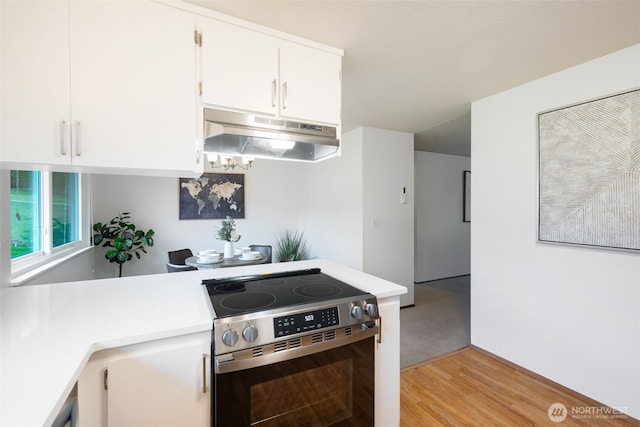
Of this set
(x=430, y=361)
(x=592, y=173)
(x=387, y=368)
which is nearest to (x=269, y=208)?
(x=430, y=361)

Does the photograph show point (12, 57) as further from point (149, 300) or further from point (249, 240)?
point (249, 240)

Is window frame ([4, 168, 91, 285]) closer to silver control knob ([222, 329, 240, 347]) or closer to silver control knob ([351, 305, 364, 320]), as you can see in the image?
silver control knob ([222, 329, 240, 347])

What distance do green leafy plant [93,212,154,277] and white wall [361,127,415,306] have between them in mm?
2913

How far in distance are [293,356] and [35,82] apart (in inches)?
58.4

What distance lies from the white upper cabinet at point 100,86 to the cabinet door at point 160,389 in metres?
0.81

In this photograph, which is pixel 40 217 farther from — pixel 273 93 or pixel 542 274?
pixel 542 274

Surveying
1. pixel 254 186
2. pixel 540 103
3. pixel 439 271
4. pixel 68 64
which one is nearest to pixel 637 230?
pixel 540 103

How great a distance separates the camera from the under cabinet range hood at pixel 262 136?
4.47ft

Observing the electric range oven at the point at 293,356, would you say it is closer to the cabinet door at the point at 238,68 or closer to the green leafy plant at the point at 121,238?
the cabinet door at the point at 238,68

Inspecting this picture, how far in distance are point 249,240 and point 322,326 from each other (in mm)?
3658

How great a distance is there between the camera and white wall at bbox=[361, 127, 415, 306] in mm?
3400

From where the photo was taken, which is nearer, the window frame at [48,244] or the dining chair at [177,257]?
the window frame at [48,244]

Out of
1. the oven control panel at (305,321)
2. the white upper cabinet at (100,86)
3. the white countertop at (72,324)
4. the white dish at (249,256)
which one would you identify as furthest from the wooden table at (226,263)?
the oven control panel at (305,321)

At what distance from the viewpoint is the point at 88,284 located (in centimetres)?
149
